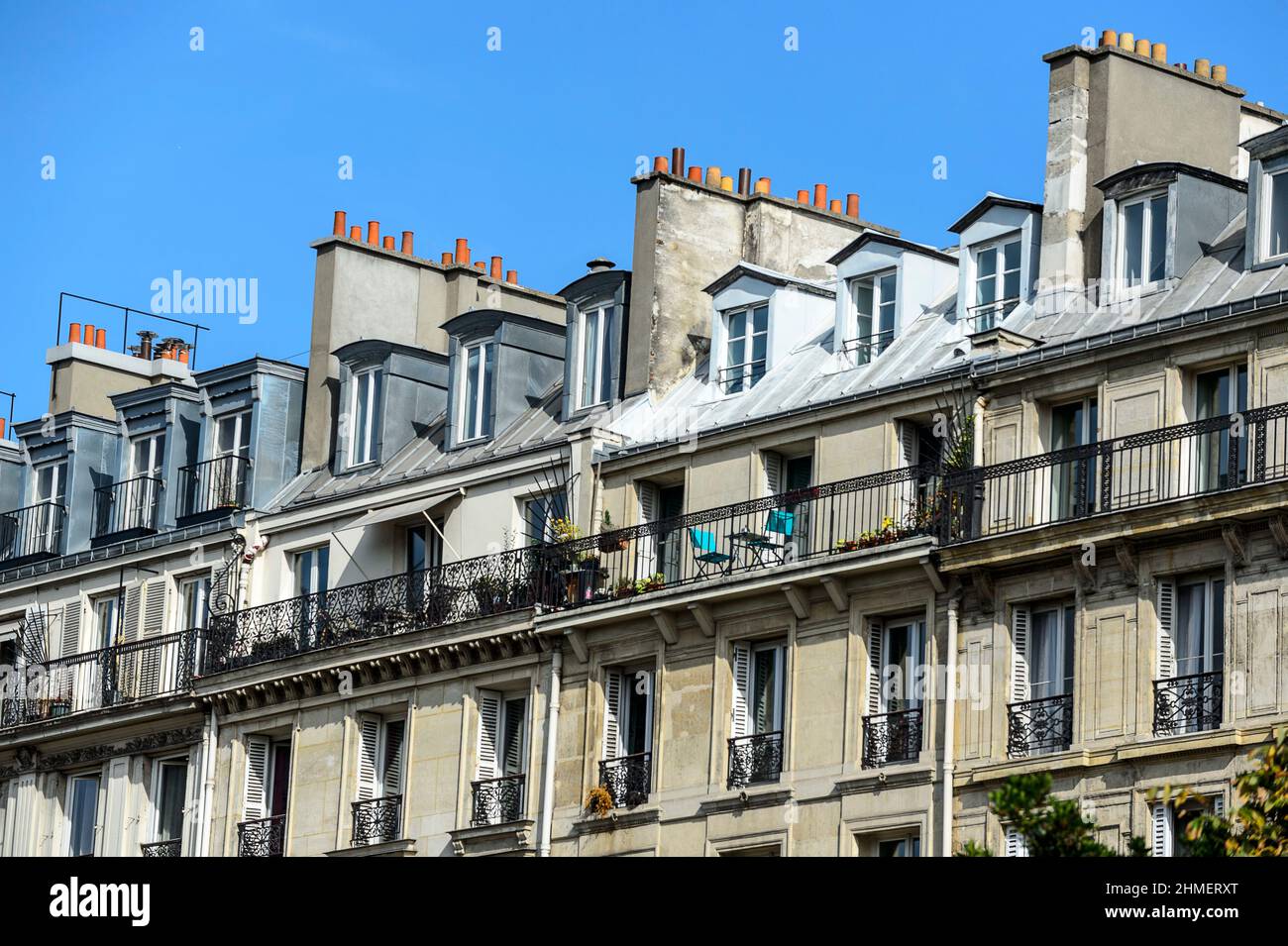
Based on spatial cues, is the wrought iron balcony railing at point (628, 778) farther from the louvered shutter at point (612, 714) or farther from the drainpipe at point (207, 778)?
the drainpipe at point (207, 778)

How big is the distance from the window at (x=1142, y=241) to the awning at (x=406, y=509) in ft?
33.7

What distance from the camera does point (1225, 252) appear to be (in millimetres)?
35781

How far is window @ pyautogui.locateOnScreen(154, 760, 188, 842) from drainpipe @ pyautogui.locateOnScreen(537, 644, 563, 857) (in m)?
7.93

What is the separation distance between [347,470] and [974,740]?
13.8m

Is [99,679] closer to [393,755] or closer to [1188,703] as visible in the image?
[393,755]

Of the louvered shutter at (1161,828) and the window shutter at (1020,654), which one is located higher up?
the window shutter at (1020,654)

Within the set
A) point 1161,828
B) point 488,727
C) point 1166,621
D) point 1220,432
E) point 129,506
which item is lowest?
point 1161,828

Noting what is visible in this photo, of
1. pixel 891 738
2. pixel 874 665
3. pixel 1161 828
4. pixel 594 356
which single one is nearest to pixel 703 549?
pixel 874 665

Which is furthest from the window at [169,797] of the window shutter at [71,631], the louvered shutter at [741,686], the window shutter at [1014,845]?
the window shutter at [1014,845]

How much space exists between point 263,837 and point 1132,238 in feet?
49.5

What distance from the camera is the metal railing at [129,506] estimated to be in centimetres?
4838

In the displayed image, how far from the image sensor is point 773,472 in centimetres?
3894

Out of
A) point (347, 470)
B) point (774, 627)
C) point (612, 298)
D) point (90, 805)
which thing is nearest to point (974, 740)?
point (774, 627)

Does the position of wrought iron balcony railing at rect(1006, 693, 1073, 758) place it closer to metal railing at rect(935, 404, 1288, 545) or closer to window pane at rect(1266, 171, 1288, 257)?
metal railing at rect(935, 404, 1288, 545)
